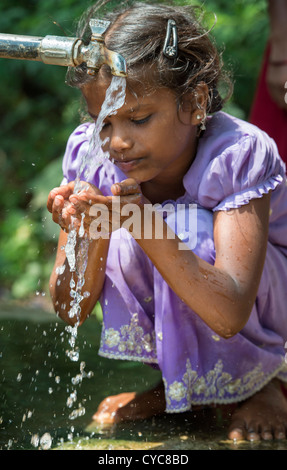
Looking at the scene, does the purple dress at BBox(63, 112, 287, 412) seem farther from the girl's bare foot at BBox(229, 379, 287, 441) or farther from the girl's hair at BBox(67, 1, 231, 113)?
the girl's hair at BBox(67, 1, 231, 113)

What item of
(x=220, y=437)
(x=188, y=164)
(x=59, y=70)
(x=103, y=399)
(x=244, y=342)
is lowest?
(x=59, y=70)

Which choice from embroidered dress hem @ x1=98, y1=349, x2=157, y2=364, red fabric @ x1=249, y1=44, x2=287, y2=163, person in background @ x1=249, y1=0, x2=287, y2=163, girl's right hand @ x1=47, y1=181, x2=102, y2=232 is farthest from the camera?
red fabric @ x1=249, y1=44, x2=287, y2=163

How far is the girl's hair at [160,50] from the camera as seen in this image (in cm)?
187

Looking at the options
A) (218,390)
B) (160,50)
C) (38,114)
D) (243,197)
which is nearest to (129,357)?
(218,390)

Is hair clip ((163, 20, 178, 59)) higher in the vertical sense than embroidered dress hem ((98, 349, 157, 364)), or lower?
higher

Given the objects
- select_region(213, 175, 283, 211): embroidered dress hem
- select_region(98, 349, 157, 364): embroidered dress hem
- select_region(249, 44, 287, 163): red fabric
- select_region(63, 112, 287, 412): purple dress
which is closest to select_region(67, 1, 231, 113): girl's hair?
select_region(63, 112, 287, 412): purple dress

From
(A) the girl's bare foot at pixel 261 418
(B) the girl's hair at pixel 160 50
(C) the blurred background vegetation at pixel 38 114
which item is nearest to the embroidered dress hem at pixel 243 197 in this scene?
(B) the girl's hair at pixel 160 50

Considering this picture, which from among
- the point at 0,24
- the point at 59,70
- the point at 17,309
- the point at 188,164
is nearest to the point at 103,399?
the point at 188,164

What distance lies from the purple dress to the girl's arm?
6 centimetres

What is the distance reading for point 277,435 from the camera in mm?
1904

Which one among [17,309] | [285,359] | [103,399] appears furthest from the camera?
[17,309]

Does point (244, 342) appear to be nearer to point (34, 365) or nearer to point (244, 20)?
point (34, 365)

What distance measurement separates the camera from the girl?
5.90 feet

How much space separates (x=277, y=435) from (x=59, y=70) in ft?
11.1
